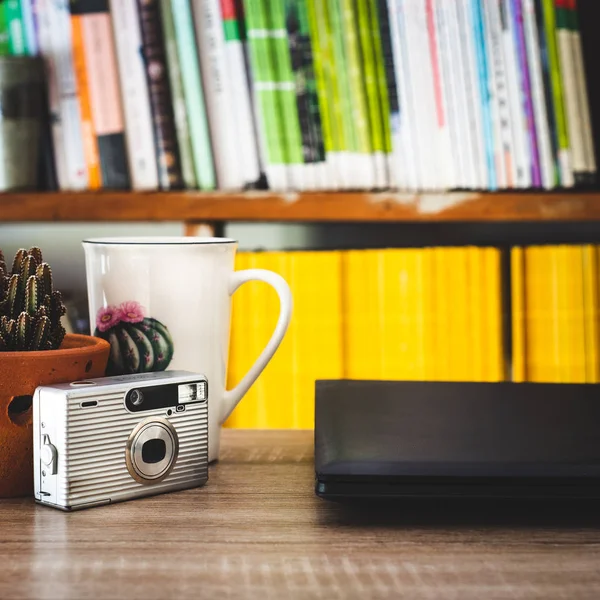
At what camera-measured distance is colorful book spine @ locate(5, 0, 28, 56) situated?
47.1 inches

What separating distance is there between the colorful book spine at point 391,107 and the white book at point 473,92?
0.31ft

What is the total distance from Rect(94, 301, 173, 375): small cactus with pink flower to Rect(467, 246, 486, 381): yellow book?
0.62m

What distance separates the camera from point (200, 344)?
0.61 metres

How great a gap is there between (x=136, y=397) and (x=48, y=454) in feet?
0.20

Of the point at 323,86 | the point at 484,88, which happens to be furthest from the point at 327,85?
the point at 484,88

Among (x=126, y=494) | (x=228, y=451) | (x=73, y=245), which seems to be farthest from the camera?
(x=73, y=245)

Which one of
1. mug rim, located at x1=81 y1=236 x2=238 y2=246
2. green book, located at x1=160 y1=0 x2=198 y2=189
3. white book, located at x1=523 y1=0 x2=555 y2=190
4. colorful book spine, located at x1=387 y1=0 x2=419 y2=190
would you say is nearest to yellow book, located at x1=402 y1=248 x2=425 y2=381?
colorful book spine, located at x1=387 y1=0 x2=419 y2=190

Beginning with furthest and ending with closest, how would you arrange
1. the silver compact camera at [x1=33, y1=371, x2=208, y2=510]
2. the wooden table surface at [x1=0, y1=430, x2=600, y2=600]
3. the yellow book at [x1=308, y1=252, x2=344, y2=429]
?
the yellow book at [x1=308, y1=252, x2=344, y2=429], the silver compact camera at [x1=33, y1=371, x2=208, y2=510], the wooden table surface at [x1=0, y1=430, x2=600, y2=600]

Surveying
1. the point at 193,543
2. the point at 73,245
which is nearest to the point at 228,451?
the point at 193,543

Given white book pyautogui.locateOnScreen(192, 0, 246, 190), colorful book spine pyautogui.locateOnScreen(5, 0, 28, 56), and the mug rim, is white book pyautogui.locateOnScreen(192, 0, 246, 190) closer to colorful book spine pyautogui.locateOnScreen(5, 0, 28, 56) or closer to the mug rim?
colorful book spine pyautogui.locateOnScreen(5, 0, 28, 56)

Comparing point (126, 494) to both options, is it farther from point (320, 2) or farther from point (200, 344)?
point (320, 2)

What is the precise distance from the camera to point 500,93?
1145 millimetres

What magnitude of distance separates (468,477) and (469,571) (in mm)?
62

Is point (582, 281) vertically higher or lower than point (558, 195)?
lower
